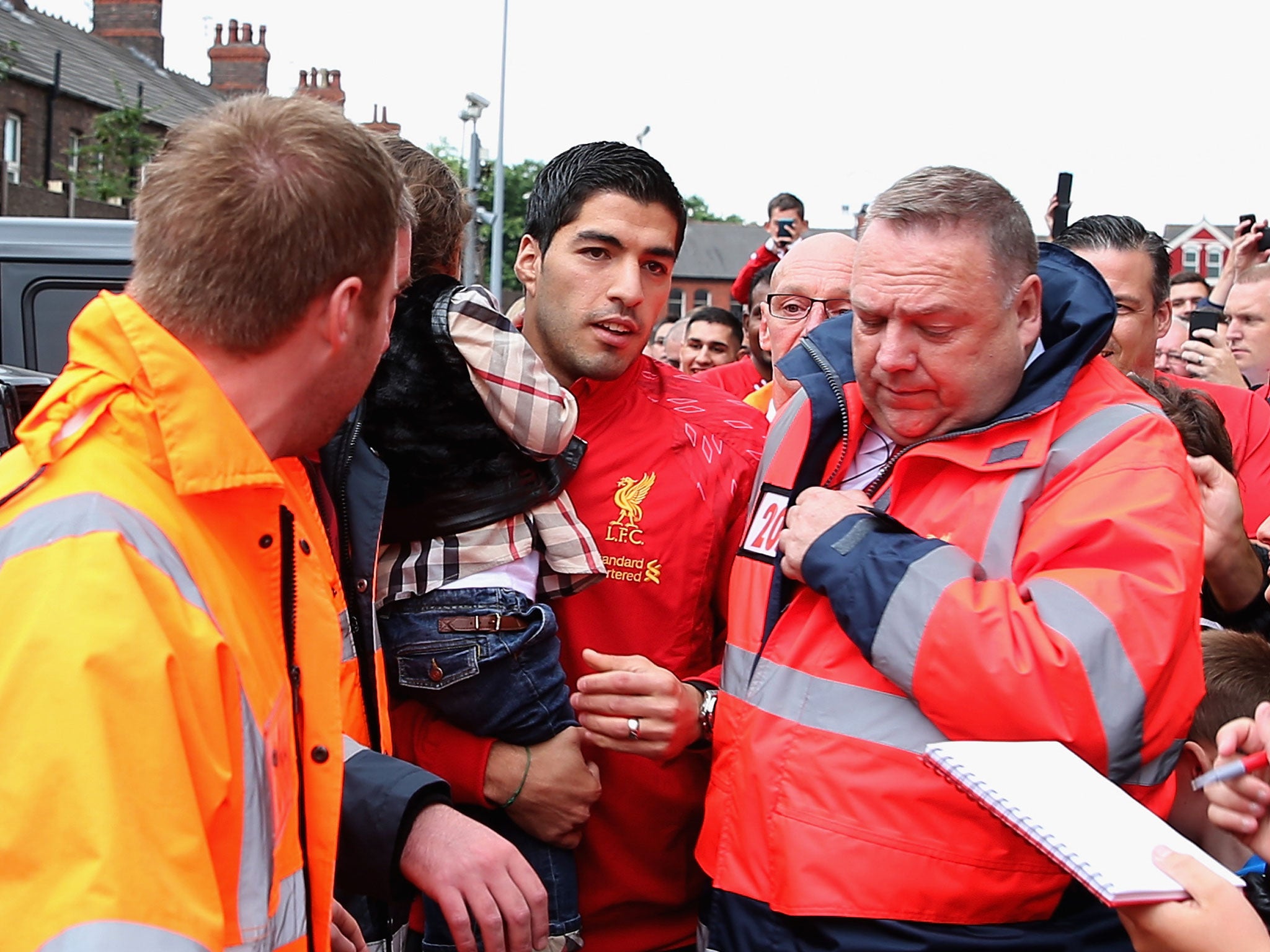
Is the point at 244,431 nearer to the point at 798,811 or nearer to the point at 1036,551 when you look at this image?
the point at 798,811

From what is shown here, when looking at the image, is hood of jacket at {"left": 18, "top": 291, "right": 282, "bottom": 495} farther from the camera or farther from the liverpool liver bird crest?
the camera

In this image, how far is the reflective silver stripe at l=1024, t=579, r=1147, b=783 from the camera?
188 centimetres

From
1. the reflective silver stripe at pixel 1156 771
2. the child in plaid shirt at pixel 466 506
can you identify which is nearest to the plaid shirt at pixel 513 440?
the child in plaid shirt at pixel 466 506

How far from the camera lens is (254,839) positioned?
1358 millimetres

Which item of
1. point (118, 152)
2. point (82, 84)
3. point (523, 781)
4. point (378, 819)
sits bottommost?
point (523, 781)

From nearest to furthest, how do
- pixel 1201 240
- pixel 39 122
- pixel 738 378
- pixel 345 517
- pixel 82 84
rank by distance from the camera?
1. pixel 345 517
2. pixel 738 378
3. pixel 39 122
4. pixel 82 84
5. pixel 1201 240

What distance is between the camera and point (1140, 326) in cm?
398

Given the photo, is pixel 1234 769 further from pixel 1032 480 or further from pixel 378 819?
pixel 378 819

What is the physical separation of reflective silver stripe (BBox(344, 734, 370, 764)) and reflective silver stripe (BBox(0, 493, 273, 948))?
58 centimetres

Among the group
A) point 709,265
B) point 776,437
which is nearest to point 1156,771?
point 776,437

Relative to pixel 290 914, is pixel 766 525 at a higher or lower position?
higher

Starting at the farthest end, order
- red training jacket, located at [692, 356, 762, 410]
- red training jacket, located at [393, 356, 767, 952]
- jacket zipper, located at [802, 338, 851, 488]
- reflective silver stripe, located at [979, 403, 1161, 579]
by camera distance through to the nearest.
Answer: red training jacket, located at [692, 356, 762, 410], red training jacket, located at [393, 356, 767, 952], jacket zipper, located at [802, 338, 851, 488], reflective silver stripe, located at [979, 403, 1161, 579]

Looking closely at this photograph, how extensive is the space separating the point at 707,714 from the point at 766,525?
0.42m

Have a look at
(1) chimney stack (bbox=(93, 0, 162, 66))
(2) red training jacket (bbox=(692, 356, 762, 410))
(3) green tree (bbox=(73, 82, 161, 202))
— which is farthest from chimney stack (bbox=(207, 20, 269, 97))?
(2) red training jacket (bbox=(692, 356, 762, 410))
